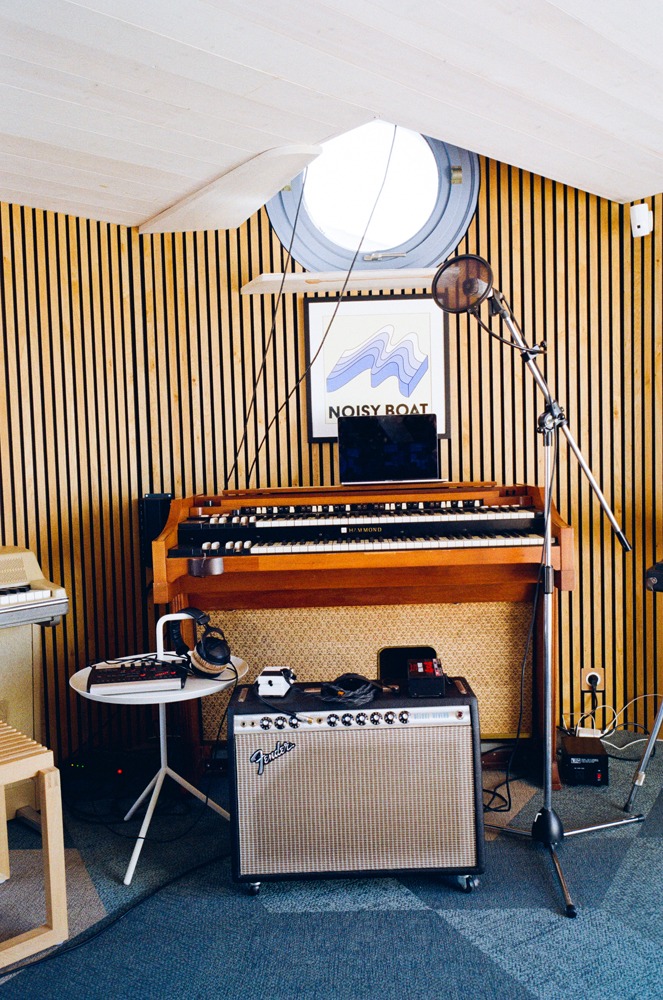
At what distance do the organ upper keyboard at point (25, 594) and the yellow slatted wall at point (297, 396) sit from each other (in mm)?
656

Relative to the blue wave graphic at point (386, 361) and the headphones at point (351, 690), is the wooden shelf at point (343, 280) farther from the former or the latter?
the headphones at point (351, 690)

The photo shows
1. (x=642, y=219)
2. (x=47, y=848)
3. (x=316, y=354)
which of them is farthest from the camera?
(x=316, y=354)

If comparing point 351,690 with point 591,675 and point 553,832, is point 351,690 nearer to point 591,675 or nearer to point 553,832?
point 553,832

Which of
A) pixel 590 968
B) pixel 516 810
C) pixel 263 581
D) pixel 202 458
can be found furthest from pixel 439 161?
pixel 590 968

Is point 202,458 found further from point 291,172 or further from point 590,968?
point 590,968

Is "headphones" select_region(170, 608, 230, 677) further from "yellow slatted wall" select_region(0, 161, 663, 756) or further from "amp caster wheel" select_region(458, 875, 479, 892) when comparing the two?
"yellow slatted wall" select_region(0, 161, 663, 756)

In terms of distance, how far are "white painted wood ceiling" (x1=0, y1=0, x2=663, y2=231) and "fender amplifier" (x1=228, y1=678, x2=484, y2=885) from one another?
85.3 inches

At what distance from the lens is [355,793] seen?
2.40 metres

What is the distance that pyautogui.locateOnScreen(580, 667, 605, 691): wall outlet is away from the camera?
12.6ft

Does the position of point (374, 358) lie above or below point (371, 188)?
below

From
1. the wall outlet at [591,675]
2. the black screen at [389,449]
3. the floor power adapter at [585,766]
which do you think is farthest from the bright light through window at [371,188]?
the floor power adapter at [585,766]

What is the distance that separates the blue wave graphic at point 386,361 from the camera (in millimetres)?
3797

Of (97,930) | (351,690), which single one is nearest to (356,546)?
(351,690)

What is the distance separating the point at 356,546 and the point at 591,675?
184cm
